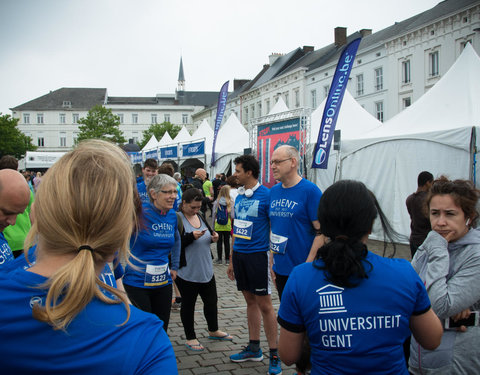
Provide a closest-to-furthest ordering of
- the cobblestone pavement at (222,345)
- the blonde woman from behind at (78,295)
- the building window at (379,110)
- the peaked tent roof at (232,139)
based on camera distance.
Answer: the blonde woman from behind at (78,295) → the cobblestone pavement at (222,345) → the peaked tent roof at (232,139) → the building window at (379,110)

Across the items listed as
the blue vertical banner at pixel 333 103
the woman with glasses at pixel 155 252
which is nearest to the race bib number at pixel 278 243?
the woman with glasses at pixel 155 252

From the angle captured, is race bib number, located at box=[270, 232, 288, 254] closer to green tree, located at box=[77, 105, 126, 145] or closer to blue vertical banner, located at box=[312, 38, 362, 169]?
blue vertical banner, located at box=[312, 38, 362, 169]

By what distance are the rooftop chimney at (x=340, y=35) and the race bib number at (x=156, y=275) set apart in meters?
42.8

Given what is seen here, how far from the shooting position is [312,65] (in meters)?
41.4

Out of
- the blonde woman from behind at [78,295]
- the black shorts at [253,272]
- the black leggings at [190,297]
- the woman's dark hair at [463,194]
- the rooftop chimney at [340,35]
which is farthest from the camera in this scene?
the rooftop chimney at [340,35]

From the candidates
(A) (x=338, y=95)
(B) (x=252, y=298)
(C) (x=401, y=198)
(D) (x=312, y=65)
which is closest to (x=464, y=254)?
(B) (x=252, y=298)

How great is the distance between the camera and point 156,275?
3.87 m

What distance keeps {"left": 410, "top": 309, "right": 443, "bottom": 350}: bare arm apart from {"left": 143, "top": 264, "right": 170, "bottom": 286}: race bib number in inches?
99.8

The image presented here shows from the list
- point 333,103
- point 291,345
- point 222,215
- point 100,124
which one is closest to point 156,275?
point 291,345

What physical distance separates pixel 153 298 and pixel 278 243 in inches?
50.1

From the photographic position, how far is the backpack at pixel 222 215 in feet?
29.7

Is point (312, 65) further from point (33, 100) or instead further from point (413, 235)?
point (33, 100)

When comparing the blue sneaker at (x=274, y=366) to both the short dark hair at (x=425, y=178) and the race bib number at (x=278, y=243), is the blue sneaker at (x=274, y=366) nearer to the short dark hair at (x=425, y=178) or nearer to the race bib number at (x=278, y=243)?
the race bib number at (x=278, y=243)

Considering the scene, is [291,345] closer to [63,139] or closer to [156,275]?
[156,275]
